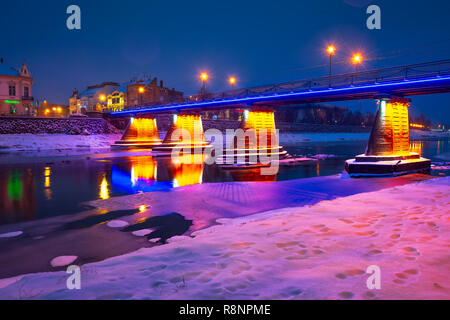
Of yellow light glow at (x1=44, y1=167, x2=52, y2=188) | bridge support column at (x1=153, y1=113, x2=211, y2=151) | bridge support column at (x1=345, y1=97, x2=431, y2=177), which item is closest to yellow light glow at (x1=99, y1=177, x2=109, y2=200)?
yellow light glow at (x1=44, y1=167, x2=52, y2=188)

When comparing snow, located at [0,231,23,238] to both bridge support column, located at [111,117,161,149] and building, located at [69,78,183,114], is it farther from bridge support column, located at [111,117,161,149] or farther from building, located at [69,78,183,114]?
building, located at [69,78,183,114]

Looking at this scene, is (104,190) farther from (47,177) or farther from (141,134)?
(141,134)

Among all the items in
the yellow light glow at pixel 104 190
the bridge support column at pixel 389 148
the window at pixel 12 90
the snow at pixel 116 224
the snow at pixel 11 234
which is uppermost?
the window at pixel 12 90

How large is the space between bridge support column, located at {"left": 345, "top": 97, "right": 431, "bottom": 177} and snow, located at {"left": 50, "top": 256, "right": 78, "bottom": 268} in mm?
20822

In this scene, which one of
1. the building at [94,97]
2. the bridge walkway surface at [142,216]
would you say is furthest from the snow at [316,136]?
the building at [94,97]

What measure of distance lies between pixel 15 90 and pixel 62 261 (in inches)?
2799

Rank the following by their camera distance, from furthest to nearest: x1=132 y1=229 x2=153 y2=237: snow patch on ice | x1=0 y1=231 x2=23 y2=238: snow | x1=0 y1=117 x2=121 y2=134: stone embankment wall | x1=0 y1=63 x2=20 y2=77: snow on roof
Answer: x1=0 y1=63 x2=20 y2=77: snow on roof → x1=0 y1=117 x2=121 y2=134: stone embankment wall → x1=0 y1=231 x2=23 y2=238: snow → x1=132 y1=229 x2=153 y2=237: snow patch on ice

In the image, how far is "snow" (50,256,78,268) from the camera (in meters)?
6.81

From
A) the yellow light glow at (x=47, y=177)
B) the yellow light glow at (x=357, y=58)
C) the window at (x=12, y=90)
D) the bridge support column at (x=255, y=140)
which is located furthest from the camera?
the window at (x=12, y=90)

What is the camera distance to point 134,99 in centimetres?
10031

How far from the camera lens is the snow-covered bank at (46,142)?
45.8m

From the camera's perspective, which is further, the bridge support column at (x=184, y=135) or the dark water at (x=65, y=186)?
the bridge support column at (x=184, y=135)

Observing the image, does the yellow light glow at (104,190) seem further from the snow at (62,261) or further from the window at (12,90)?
the window at (12,90)

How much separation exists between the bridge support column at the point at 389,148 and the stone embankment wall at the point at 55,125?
56.4 metres
